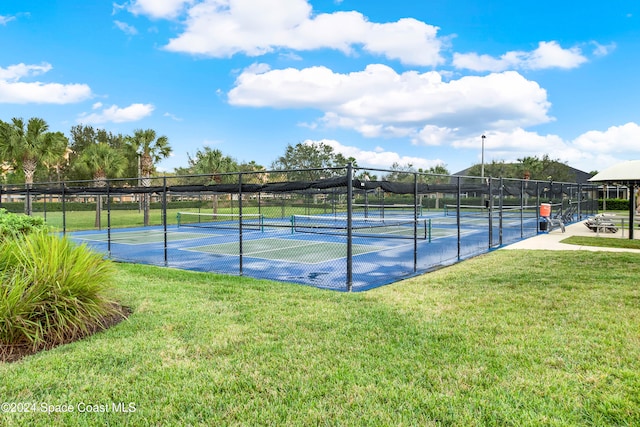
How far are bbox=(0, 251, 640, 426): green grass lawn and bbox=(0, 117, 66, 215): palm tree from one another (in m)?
23.8

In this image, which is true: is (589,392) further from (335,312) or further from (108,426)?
(108,426)

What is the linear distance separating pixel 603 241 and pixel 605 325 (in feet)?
35.5

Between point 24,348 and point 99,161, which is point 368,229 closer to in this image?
point 24,348

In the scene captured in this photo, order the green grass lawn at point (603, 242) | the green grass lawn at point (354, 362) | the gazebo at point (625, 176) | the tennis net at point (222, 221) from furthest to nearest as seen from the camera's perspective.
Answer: the tennis net at point (222, 221), the gazebo at point (625, 176), the green grass lawn at point (603, 242), the green grass lawn at point (354, 362)

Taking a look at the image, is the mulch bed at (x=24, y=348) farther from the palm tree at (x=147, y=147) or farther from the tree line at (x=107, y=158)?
the palm tree at (x=147, y=147)

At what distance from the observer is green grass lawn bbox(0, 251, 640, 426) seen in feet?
10.7

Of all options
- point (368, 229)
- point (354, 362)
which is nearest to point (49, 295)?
point (354, 362)

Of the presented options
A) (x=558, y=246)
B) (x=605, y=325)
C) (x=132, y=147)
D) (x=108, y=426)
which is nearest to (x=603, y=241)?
(x=558, y=246)

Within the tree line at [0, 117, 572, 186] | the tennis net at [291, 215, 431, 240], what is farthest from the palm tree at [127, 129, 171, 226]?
the tennis net at [291, 215, 431, 240]

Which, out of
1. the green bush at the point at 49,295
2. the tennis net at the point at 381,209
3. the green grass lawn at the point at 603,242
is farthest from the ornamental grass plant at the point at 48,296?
the green grass lawn at the point at 603,242

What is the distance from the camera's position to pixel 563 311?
585 cm

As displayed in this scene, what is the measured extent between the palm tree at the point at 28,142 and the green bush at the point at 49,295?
2354 cm

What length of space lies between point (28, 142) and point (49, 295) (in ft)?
83.7

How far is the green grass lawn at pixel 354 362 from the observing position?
3.27 meters
